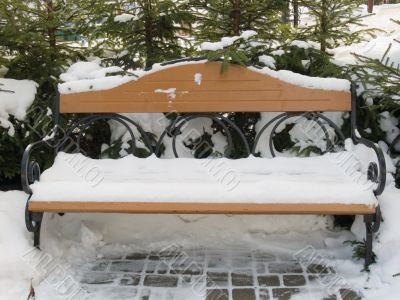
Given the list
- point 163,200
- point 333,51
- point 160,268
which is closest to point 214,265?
point 160,268

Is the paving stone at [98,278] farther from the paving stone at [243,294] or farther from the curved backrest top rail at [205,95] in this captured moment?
the curved backrest top rail at [205,95]

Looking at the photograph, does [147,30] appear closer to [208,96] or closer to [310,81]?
[208,96]

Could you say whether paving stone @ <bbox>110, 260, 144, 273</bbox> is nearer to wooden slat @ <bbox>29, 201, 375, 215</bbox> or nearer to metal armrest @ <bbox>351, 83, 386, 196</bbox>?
wooden slat @ <bbox>29, 201, 375, 215</bbox>

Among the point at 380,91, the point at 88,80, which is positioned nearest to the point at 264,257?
the point at 380,91

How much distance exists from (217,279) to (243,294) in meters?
0.24

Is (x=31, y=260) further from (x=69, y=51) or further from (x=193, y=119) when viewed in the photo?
(x=69, y=51)

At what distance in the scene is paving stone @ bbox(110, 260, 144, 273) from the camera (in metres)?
3.41

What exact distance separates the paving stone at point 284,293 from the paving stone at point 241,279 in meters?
0.17

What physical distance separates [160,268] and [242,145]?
1.26 metres

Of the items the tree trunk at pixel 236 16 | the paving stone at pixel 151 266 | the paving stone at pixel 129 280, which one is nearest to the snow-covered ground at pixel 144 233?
the paving stone at pixel 151 266

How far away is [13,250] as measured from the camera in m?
3.21

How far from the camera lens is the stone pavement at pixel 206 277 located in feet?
10.1

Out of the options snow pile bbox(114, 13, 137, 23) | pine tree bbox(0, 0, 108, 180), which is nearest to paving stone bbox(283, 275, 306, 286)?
pine tree bbox(0, 0, 108, 180)

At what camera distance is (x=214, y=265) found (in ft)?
11.3
